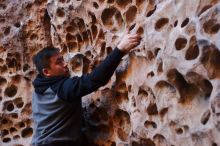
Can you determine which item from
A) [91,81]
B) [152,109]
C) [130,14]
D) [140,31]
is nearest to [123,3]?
[130,14]

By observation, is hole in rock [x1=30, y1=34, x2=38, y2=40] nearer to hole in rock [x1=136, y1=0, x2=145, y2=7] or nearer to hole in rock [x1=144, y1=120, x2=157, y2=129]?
hole in rock [x1=136, y1=0, x2=145, y2=7]

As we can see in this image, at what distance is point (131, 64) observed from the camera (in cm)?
191

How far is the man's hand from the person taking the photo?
1805mm

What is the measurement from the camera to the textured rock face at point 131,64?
5.08 feet

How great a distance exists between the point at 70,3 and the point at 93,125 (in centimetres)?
58

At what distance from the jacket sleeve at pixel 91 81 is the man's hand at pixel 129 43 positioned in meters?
0.02

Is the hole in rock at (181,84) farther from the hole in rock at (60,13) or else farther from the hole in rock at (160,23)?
the hole in rock at (60,13)

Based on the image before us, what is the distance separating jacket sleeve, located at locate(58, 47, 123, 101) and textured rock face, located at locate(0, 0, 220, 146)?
0.10m

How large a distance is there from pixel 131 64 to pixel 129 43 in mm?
129

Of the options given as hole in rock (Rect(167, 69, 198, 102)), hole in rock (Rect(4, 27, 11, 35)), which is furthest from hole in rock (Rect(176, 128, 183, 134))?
hole in rock (Rect(4, 27, 11, 35))

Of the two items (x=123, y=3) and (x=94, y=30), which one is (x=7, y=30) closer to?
(x=94, y=30)

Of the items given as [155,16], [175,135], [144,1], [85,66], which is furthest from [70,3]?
[175,135]

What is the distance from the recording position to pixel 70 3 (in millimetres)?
2227

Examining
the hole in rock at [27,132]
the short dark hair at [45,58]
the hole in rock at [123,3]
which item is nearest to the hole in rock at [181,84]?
the hole in rock at [123,3]
